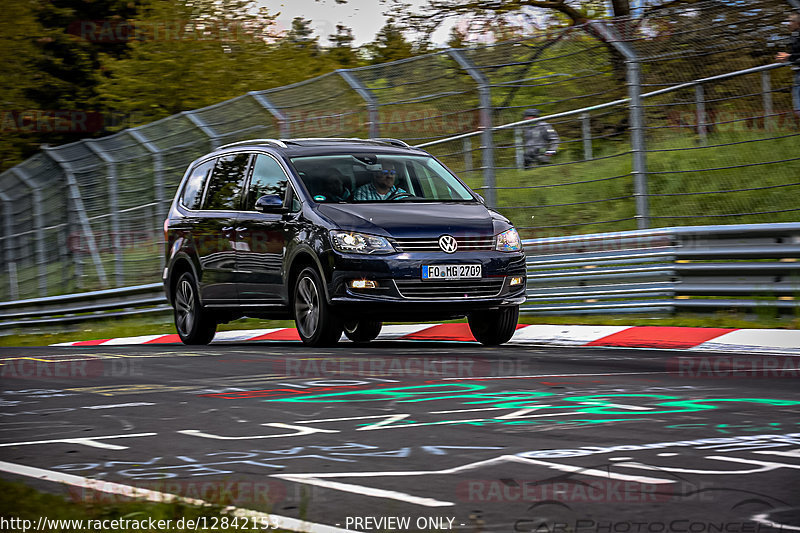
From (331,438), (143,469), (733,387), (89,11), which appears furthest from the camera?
(89,11)

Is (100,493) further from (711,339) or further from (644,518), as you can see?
(711,339)

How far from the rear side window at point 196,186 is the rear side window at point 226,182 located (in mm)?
170

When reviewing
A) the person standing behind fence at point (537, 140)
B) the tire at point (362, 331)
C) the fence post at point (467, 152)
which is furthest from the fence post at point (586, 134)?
the tire at point (362, 331)

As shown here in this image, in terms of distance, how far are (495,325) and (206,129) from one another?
7.66 m

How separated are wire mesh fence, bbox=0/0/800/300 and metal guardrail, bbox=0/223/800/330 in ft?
1.35

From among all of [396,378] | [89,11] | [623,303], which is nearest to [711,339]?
[623,303]

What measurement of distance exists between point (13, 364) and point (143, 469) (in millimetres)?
6111

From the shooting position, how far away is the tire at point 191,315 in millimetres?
13422

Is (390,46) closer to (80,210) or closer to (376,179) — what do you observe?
(80,210)

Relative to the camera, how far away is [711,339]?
10.9 metres

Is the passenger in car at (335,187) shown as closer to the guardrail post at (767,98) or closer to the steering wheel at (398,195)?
the steering wheel at (398,195)

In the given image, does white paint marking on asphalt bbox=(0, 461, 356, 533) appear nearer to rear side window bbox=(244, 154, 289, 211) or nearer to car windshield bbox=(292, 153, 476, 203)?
car windshield bbox=(292, 153, 476, 203)

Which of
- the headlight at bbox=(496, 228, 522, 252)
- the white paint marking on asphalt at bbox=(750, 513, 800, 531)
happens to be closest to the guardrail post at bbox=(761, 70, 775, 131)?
the headlight at bbox=(496, 228, 522, 252)

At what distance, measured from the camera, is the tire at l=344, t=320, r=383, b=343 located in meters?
13.2
